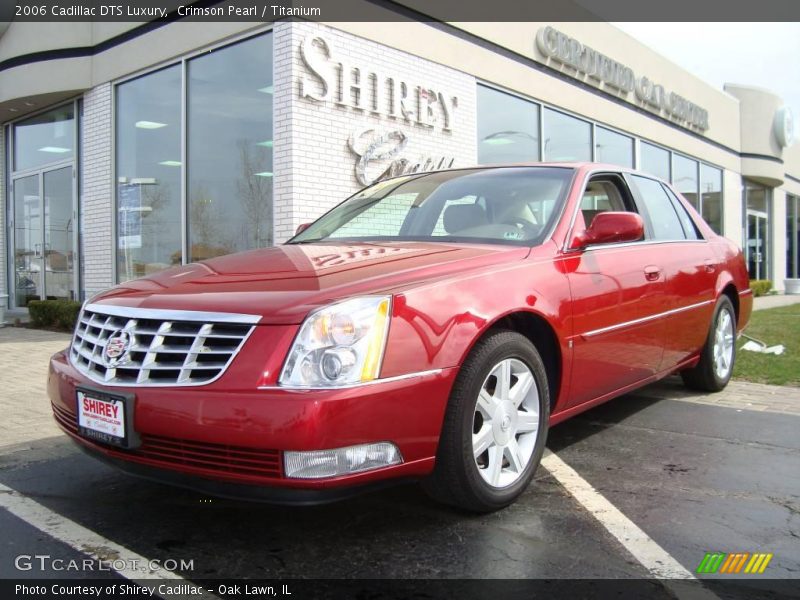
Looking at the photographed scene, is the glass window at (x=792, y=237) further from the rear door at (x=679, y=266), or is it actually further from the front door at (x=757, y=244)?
the rear door at (x=679, y=266)

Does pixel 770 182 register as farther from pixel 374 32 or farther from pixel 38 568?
pixel 38 568

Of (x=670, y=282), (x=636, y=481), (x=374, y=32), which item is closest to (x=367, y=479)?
(x=636, y=481)

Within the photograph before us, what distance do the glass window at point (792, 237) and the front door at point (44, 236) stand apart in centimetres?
2661

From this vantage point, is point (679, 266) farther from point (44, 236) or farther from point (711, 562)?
point (44, 236)

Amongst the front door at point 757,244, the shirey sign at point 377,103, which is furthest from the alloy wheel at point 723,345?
the front door at point 757,244

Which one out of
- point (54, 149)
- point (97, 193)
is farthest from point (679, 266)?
point (54, 149)

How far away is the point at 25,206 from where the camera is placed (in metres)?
13.3

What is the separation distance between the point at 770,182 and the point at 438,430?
26.5m

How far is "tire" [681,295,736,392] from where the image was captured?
5.24 meters

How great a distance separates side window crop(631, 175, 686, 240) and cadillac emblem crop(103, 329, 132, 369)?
3.26m

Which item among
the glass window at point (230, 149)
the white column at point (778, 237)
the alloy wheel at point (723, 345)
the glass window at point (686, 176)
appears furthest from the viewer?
the white column at point (778, 237)

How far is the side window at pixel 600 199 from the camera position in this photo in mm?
4145

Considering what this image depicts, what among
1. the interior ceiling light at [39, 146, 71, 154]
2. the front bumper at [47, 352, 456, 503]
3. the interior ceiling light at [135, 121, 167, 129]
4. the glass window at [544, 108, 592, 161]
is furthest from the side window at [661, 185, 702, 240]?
the interior ceiling light at [39, 146, 71, 154]

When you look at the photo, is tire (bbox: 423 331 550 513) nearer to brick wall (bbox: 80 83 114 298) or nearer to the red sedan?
the red sedan
